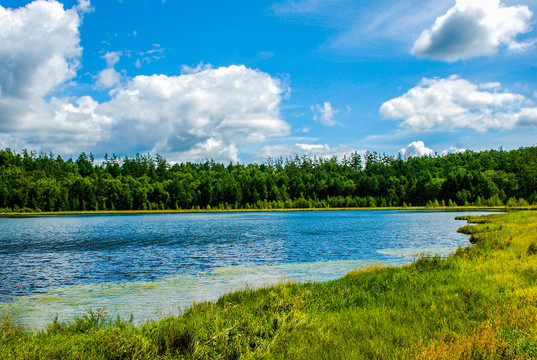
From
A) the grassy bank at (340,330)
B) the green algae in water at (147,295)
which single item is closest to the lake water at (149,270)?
the green algae in water at (147,295)

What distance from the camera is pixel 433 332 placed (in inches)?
401

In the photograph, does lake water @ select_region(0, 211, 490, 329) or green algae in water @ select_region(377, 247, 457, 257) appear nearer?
lake water @ select_region(0, 211, 490, 329)

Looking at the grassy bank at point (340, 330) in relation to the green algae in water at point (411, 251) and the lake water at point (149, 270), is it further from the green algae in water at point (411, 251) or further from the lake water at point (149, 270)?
the green algae in water at point (411, 251)

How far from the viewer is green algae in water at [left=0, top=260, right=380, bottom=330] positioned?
57.5 ft

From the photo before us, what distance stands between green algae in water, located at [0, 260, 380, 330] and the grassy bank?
3504 mm

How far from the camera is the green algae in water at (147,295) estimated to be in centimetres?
1753

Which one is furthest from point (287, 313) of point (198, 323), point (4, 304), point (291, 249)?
point (291, 249)

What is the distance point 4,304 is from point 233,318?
49.8ft

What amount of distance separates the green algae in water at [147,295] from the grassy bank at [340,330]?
11.5 ft

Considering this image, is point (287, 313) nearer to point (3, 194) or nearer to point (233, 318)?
point (233, 318)

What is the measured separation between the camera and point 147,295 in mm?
21094

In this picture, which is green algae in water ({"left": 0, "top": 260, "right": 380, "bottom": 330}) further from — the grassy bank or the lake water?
the grassy bank

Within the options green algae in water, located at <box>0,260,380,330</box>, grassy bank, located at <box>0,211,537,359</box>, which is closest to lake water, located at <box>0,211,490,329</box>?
green algae in water, located at <box>0,260,380,330</box>

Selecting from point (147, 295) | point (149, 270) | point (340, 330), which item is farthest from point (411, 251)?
point (340, 330)
